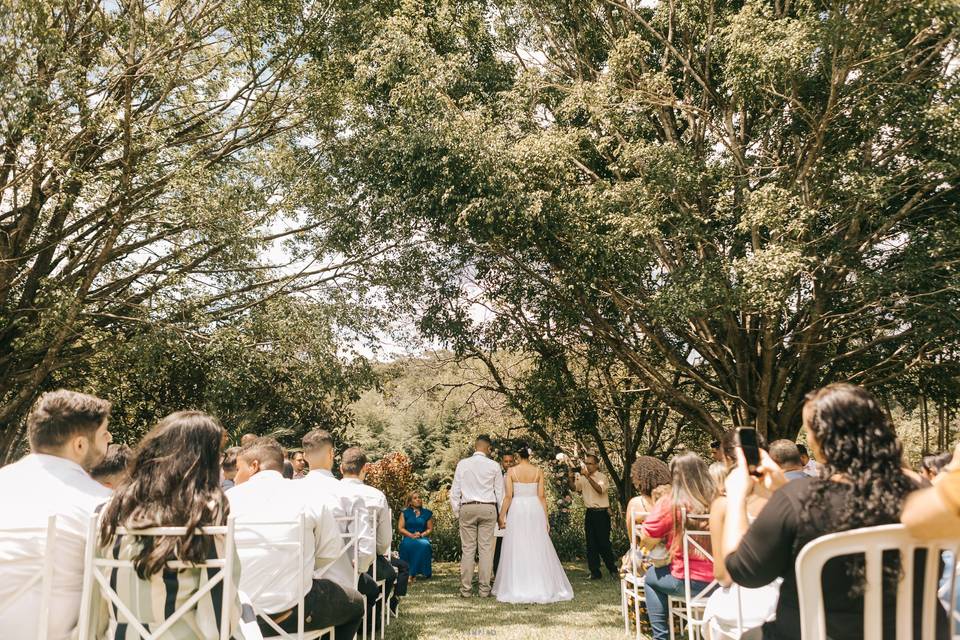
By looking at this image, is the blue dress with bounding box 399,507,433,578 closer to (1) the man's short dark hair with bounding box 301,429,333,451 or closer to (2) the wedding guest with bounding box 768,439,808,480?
(1) the man's short dark hair with bounding box 301,429,333,451

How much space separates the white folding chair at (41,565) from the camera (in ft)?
8.70

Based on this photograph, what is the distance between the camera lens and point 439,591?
995 centimetres

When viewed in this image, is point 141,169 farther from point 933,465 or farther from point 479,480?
point 933,465

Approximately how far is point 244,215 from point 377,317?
3.34 metres

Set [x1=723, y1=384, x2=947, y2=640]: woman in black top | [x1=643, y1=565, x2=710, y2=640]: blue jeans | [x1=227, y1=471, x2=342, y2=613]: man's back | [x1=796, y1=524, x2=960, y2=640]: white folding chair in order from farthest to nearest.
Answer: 1. [x1=643, y1=565, x2=710, y2=640]: blue jeans
2. [x1=227, y1=471, x2=342, y2=613]: man's back
3. [x1=723, y1=384, x2=947, y2=640]: woman in black top
4. [x1=796, y1=524, x2=960, y2=640]: white folding chair

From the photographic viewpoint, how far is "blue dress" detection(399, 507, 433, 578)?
Answer: 11.1 m

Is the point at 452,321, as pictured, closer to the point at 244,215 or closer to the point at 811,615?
the point at 244,215

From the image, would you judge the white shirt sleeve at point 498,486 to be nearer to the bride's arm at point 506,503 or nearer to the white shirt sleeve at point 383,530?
the bride's arm at point 506,503

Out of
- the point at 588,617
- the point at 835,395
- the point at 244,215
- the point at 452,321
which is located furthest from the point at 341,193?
the point at 835,395

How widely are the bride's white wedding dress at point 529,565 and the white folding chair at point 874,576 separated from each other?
23.6 ft

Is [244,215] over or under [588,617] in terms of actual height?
over

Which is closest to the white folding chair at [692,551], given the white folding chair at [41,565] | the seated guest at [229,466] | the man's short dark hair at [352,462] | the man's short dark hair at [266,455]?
the man's short dark hair at [266,455]

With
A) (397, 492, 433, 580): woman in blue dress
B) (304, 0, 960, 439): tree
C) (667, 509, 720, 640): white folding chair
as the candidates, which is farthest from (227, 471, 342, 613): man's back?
(397, 492, 433, 580): woman in blue dress

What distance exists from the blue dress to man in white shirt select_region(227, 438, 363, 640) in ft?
21.6
